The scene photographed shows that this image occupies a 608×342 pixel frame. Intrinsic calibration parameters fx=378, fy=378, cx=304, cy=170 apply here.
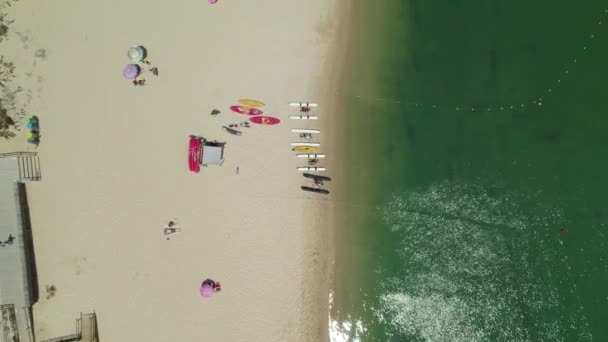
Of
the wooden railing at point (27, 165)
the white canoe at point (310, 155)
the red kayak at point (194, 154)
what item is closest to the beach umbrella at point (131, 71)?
the red kayak at point (194, 154)

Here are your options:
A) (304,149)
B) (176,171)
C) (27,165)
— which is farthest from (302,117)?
(27,165)

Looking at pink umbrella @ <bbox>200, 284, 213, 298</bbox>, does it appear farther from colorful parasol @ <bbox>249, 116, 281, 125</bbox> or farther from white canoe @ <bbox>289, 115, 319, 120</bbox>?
white canoe @ <bbox>289, 115, 319, 120</bbox>

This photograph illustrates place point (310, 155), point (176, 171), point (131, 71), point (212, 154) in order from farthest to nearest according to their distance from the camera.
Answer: point (310, 155) → point (176, 171) → point (131, 71) → point (212, 154)

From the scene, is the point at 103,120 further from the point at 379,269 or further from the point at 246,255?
the point at 379,269

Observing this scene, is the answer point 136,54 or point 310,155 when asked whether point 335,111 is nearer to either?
point 310,155

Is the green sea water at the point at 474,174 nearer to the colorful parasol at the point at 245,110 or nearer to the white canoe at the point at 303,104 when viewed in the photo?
the white canoe at the point at 303,104

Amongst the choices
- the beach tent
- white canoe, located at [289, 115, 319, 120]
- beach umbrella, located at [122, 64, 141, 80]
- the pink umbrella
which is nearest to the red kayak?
the beach tent
